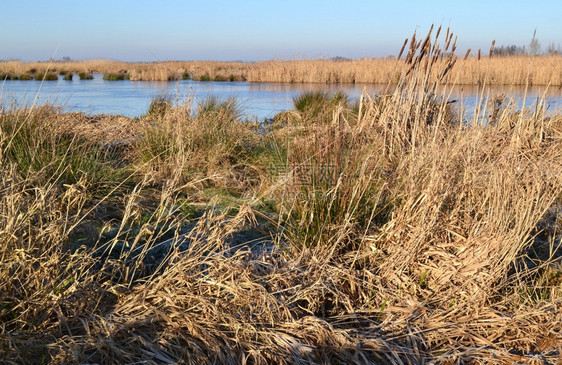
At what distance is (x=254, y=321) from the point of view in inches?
101

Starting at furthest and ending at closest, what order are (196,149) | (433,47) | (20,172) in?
(196,149)
(433,47)
(20,172)

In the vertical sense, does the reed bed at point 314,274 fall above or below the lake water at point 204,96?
below

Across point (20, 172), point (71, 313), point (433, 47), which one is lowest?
point (71, 313)

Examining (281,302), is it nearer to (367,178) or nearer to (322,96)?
(367,178)

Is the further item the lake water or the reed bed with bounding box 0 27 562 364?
the lake water

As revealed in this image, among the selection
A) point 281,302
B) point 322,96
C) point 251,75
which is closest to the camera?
point 281,302

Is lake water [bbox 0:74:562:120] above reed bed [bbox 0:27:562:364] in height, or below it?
above

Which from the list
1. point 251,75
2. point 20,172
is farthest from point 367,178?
point 251,75

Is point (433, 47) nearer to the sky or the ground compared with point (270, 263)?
nearer to the sky

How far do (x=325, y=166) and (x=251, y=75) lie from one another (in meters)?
20.8

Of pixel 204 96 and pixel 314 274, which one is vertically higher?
pixel 204 96

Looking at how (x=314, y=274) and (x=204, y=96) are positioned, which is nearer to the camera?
(x=314, y=274)

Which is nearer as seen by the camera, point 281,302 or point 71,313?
point 71,313

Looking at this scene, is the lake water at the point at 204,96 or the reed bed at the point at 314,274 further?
the lake water at the point at 204,96
